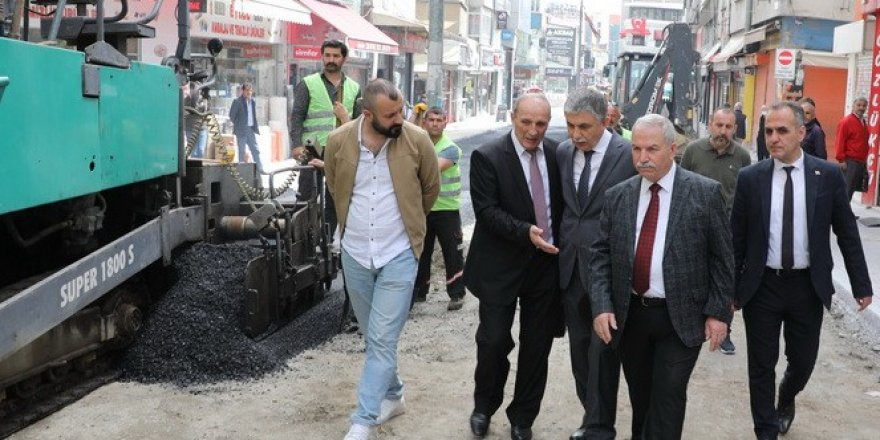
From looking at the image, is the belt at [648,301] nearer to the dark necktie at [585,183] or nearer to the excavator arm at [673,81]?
the dark necktie at [585,183]

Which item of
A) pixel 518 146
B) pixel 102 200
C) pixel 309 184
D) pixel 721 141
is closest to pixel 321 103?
pixel 309 184

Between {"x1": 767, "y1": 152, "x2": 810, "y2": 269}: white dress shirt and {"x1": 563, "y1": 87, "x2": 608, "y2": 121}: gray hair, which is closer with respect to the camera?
{"x1": 563, "y1": 87, "x2": 608, "y2": 121}: gray hair

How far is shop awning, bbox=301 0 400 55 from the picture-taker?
82.7 ft

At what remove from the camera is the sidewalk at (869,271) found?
9359 mm

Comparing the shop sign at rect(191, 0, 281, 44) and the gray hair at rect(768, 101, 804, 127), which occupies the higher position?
the shop sign at rect(191, 0, 281, 44)

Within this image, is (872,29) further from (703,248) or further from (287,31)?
(703,248)

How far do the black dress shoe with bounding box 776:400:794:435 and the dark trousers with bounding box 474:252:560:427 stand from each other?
1.30 metres

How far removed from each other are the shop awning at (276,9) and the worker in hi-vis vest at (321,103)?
32.9 feet

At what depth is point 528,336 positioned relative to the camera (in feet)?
18.9

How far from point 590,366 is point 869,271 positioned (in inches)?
289

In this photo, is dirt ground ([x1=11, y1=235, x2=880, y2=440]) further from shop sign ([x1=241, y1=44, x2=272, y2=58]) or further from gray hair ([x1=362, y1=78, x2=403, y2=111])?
shop sign ([x1=241, y1=44, x2=272, y2=58])

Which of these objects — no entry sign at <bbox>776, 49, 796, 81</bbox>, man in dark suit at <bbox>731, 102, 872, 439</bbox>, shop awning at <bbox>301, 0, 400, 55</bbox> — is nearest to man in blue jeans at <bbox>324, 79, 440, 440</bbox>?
man in dark suit at <bbox>731, 102, 872, 439</bbox>

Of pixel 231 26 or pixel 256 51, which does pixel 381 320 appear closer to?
pixel 231 26

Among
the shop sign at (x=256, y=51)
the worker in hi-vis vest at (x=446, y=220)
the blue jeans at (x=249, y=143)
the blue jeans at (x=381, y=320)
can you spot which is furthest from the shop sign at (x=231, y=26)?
the blue jeans at (x=381, y=320)
